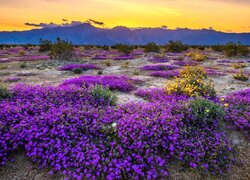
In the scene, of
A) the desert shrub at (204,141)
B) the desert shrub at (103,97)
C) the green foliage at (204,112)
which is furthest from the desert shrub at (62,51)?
the desert shrub at (204,141)

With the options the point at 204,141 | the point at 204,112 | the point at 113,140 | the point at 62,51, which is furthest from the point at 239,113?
the point at 62,51

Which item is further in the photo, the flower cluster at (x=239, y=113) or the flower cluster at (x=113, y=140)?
the flower cluster at (x=239, y=113)

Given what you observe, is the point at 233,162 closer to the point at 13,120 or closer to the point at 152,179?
the point at 152,179

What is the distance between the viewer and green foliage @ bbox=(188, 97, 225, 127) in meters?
6.12

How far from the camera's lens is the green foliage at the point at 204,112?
6121mm

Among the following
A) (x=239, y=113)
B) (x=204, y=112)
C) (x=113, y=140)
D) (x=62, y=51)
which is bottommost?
(x=62, y=51)

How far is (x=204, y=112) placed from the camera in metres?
A: 6.27

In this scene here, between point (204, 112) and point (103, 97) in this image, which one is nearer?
point (204, 112)

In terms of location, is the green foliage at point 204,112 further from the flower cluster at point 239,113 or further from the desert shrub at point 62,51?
the desert shrub at point 62,51

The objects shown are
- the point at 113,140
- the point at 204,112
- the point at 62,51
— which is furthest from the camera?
the point at 62,51

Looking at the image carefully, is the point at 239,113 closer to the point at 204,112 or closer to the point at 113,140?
the point at 204,112

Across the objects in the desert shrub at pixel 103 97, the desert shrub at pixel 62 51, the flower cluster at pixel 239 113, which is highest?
the desert shrub at pixel 103 97

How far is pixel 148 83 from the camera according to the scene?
12.5 m

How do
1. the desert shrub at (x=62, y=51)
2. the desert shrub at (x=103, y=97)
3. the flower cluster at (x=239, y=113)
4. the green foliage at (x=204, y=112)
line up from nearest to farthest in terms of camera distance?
the green foliage at (x=204, y=112) → the flower cluster at (x=239, y=113) → the desert shrub at (x=103, y=97) → the desert shrub at (x=62, y=51)
